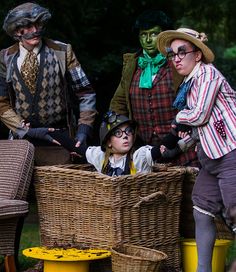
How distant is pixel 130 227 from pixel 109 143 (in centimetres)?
59

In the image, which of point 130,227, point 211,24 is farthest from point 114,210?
point 211,24

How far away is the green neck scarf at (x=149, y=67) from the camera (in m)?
6.60

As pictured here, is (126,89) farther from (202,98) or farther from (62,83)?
(202,98)

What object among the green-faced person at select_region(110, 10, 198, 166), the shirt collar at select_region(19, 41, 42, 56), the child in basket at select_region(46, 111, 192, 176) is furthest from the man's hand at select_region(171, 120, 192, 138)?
the shirt collar at select_region(19, 41, 42, 56)

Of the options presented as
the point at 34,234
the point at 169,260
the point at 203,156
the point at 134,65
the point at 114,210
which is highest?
the point at 134,65

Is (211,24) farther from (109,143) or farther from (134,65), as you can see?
(109,143)

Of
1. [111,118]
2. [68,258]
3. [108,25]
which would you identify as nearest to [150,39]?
[111,118]

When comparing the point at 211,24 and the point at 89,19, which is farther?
the point at 211,24

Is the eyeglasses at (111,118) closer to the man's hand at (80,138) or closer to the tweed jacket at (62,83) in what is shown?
the man's hand at (80,138)

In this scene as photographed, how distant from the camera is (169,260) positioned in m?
6.17

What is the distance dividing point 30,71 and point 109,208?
1.20 metres

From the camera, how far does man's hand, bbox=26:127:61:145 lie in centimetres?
656

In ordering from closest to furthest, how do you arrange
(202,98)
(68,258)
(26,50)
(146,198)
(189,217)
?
(202,98) → (68,258) → (146,198) → (189,217) → (26,50)

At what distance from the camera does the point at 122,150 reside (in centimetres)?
615
